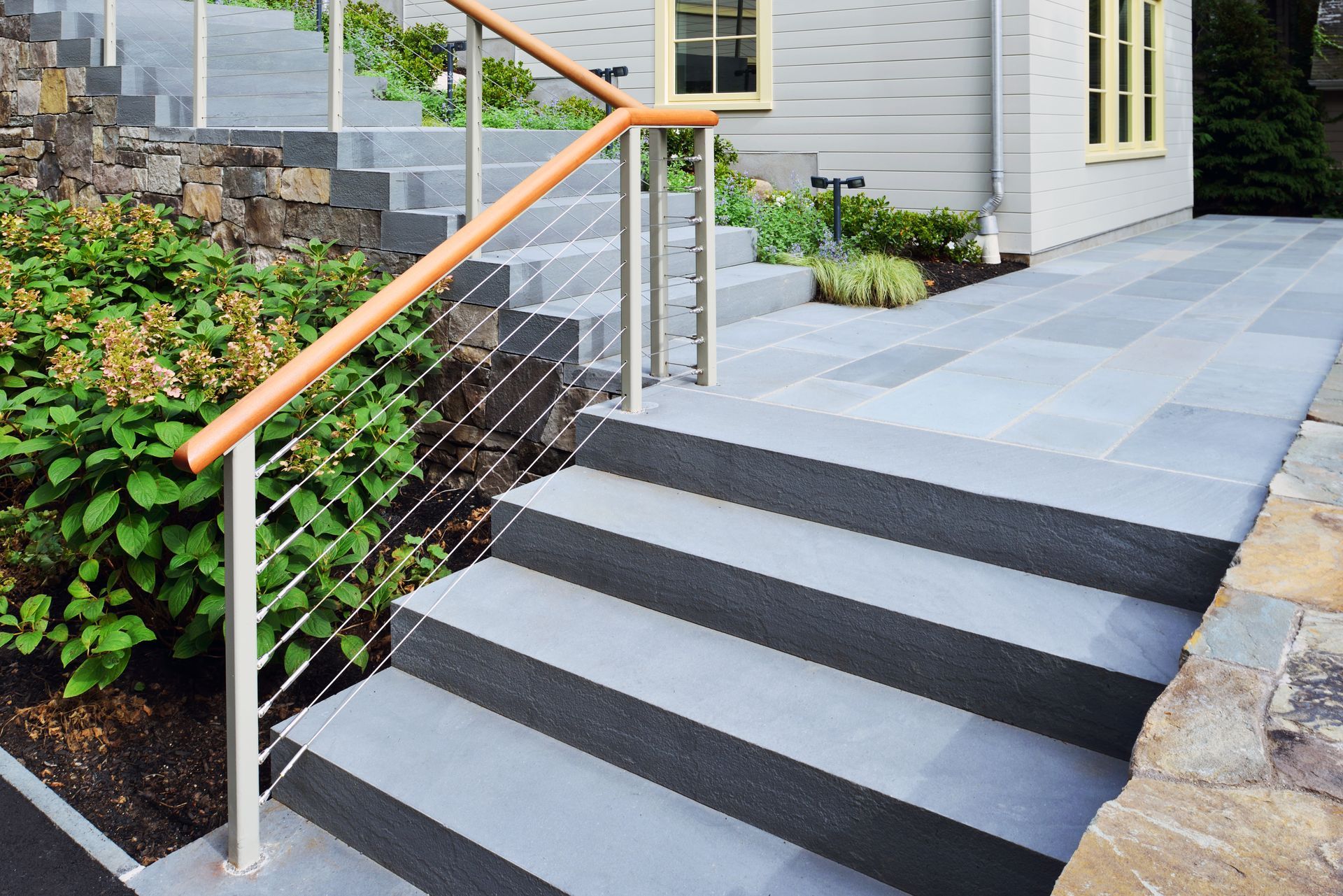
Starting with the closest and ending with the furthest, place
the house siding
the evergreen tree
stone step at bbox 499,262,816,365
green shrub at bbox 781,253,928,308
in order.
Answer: stone step at bbox 499,262,816,365
green shrub at bbox 781,253,928,308
the house siding
the evergreen tree

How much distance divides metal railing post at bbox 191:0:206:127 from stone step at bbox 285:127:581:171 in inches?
28.9

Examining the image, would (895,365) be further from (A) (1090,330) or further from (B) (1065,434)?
(A) (1090,330)

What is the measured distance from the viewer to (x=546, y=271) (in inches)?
167

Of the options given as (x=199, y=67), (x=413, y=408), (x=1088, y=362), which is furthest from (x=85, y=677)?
(x=1088, y=362)

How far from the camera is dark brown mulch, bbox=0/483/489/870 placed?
2700 millimetres

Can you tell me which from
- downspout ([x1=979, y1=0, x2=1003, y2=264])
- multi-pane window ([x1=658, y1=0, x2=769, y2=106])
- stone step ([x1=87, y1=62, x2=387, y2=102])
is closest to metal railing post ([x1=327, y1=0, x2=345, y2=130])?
stone step ([x1=87, y1=62, x2=387, y2=102])

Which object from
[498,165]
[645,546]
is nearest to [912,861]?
[645,546]

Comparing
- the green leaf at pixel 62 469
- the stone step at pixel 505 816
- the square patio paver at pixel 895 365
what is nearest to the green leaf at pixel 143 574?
the green leaf at pixel 62 469

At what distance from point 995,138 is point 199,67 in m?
4.66

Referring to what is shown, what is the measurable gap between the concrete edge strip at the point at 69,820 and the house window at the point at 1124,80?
771 centimetres

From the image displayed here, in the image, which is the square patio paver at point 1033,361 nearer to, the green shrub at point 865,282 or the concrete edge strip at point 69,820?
the green shrub at point 865,282

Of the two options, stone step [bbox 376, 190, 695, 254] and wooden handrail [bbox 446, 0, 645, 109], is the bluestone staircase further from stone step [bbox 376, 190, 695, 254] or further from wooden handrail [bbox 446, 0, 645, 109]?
stone step [bbox 376, 190, 695, 254]

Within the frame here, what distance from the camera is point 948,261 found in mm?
7293

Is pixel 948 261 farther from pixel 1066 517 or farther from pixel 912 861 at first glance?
pixel 912 861
